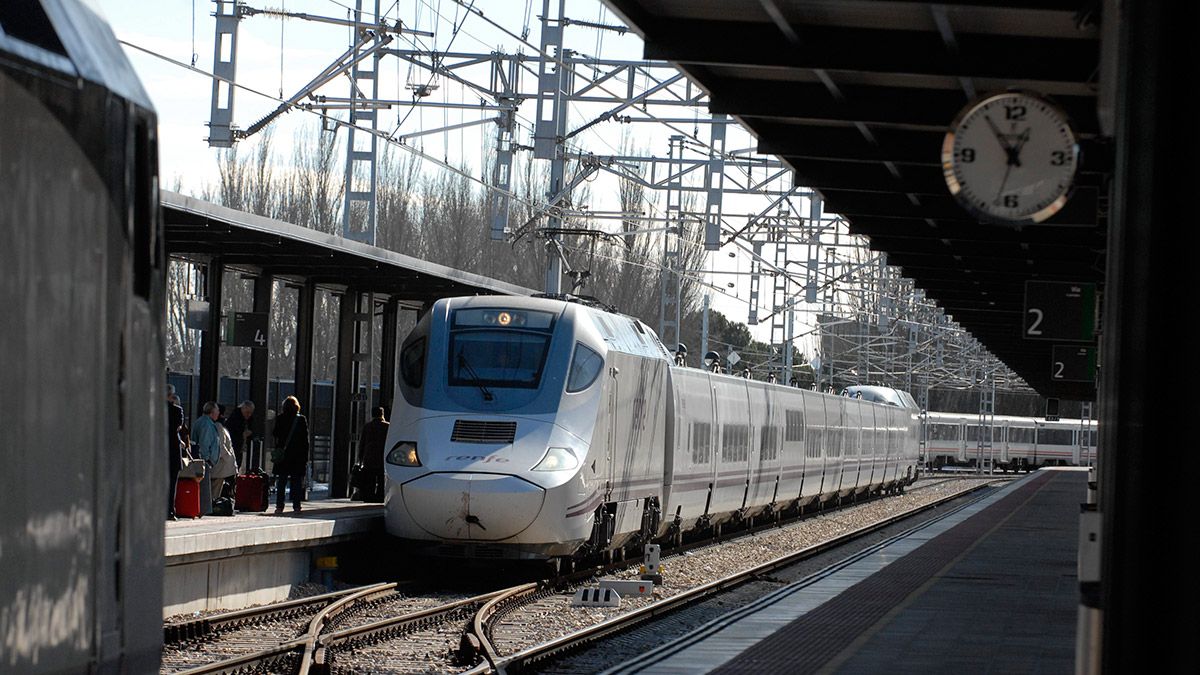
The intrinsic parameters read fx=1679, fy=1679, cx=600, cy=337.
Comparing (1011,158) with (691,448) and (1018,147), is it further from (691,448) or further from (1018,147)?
(691,448)

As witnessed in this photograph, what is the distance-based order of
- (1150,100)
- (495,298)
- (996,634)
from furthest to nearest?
(495,298), (996,634), (1150,100)

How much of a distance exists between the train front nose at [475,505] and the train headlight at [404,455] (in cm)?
32

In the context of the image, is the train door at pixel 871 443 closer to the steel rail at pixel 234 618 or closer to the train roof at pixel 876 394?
the train roof at pixel 876 394

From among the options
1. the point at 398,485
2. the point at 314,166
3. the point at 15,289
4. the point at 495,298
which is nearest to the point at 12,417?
the point at 15,289

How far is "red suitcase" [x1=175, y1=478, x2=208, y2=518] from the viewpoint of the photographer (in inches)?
690

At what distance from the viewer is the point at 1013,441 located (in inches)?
3312

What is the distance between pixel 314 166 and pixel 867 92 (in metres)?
46.9

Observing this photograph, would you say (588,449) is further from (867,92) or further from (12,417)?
(12,417)

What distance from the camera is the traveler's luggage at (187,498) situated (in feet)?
57.5

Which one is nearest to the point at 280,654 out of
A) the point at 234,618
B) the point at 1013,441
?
the point at 234,618

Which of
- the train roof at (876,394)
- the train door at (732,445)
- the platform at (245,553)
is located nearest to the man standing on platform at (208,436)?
the platform at (245,553)

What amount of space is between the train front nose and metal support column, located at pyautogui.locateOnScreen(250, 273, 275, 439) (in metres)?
Answer: 4.75

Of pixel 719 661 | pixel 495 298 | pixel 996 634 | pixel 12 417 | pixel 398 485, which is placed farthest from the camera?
pixel 495 298

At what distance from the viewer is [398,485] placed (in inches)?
671
